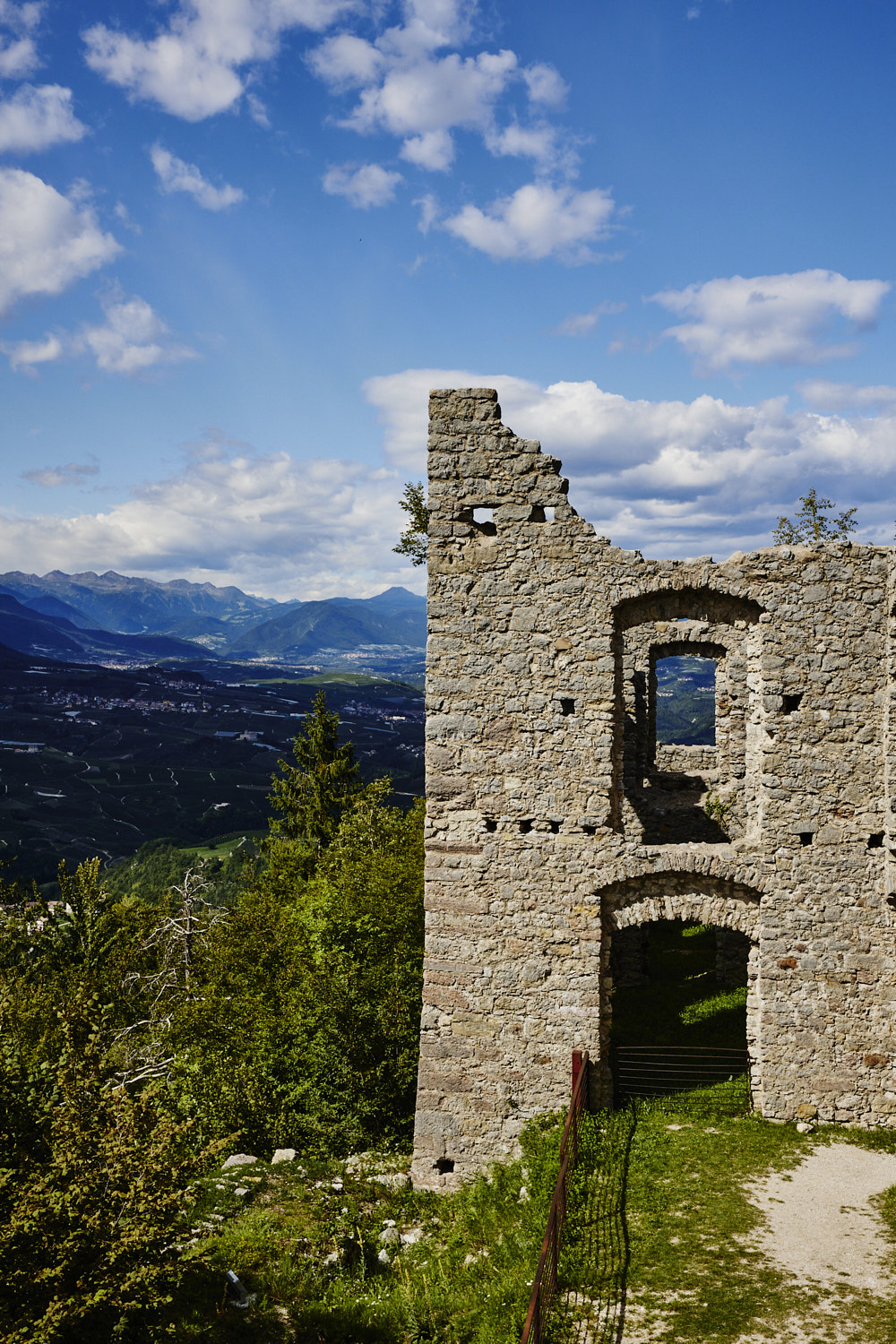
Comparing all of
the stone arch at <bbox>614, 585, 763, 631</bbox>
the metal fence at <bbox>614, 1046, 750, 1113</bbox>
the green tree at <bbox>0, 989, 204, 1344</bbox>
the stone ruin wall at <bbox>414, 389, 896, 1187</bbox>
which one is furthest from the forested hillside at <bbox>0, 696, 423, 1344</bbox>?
the stone arch at <bbox>614, 585, 763, 631</bbox>

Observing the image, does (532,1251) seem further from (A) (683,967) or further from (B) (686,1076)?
(A) (683,967)

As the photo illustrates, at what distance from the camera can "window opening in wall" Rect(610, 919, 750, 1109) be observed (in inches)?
480

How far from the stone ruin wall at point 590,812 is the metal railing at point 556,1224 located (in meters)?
0.29

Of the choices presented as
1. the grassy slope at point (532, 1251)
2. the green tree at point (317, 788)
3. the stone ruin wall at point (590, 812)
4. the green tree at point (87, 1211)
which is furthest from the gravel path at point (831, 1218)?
the green tree at point (317, 788)

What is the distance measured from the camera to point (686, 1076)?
40.5ft

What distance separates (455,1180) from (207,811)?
483ft

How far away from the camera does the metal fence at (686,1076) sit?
11602mm

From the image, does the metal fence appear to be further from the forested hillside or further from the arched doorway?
the forested hillside

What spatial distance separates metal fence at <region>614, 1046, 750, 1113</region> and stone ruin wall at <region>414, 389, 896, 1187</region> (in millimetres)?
618

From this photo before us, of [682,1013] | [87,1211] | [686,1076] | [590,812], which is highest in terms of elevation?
[590,812]

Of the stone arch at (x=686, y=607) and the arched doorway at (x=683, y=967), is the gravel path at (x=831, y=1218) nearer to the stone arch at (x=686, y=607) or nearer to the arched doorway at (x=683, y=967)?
the arched doorway at (x=683, y=967)

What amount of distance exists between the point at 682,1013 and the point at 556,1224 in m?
7.58

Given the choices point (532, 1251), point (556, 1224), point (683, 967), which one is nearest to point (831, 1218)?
point (556, 1224)

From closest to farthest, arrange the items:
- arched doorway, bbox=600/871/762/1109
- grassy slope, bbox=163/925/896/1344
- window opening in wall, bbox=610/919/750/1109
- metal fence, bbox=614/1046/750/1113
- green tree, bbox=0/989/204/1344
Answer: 1. green tree, bbox=0/989/204/1344
2. grassy slope, bbox=163/925/896/1344
3. arched doorway, bbox=600/871/762/1109
4. metal fence, bbox=614/1046/750/1113
5. window opening in wall, bbox=610/919/750/1109
